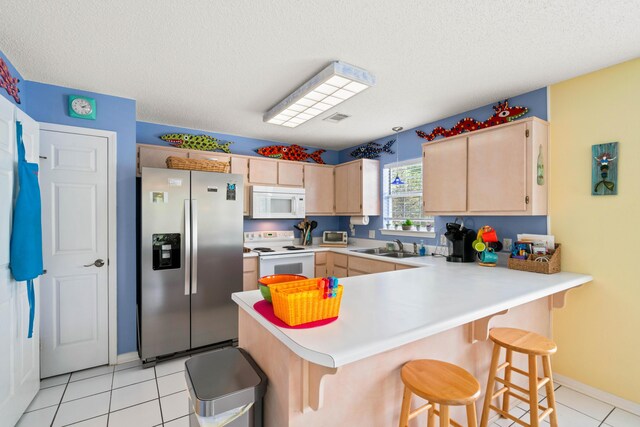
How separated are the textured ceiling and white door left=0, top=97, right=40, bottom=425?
1.86 ft

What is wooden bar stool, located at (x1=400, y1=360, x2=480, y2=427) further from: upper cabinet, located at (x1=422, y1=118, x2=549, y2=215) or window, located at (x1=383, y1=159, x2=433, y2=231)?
window, located at (x1=383, y1=159, x2=433, y2=231)

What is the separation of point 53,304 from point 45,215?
751mm

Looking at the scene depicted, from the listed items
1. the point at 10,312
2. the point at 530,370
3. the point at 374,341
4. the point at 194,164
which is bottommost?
the point at 530,370

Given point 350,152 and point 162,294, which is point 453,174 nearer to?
point 350,152

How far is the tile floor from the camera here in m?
1.99

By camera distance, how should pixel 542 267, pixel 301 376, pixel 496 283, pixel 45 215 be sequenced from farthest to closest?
pixel 45 215 < pixel 542 267 < pixel 496 283 < pixel 301 376

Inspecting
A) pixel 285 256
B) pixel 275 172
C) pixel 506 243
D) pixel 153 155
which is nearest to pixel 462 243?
pixel 506 243

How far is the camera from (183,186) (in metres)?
2.93

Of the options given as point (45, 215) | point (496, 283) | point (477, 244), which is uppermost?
point (45, 215)

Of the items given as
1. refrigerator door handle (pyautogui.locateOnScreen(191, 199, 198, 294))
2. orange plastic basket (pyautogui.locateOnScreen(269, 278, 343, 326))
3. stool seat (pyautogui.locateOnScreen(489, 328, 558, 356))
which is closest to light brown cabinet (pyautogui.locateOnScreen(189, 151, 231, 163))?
refrigerator door handle (pyautogui.locateOnScreen(191, 199, 198, 294))

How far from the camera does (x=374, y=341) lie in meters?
1.08

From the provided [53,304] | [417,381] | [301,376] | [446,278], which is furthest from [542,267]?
[53,304]

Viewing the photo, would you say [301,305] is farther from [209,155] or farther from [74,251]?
[209,155]

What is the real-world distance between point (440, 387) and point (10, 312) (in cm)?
248
